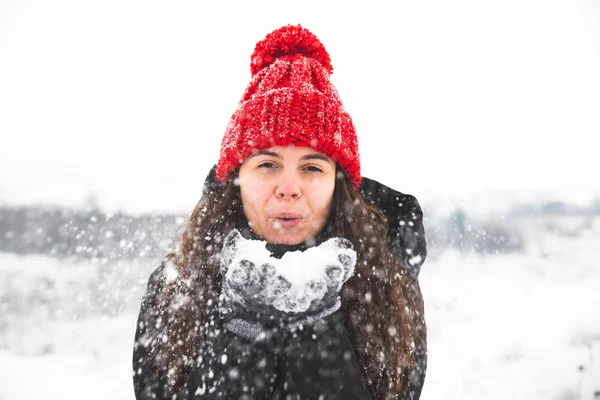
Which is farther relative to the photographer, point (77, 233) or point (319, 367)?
point (77, 233)

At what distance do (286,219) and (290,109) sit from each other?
45 cm

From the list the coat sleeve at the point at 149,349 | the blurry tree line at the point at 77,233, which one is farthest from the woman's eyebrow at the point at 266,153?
the blurry tree line at the point at 77,233

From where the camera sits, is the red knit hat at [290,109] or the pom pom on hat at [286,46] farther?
the pom pom on hat at [286,46]

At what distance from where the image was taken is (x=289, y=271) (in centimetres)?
123

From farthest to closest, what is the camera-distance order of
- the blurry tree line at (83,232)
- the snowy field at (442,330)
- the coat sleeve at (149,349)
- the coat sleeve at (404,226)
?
1. the blurry tree line at (83,232)
2. the snowy field at (442,330)
3. the coat sleeve at (404,226)
4. the coat sleeve at (149,349)

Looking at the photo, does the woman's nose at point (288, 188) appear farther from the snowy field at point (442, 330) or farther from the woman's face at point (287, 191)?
the snowy field at point (442, 330)

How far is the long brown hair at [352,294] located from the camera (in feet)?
4.86

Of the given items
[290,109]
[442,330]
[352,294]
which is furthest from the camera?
[442,330]

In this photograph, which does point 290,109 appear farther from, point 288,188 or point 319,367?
point 319,367

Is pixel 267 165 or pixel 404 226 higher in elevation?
pixel 267 165

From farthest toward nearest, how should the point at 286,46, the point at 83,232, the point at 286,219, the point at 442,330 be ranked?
the point at 442,330 < the point at 83,232 < the point at 286,46 < the point at 286,219

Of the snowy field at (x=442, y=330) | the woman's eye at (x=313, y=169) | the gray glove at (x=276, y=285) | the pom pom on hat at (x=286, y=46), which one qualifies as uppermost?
the pom pom on hat at (x=286, y=46)

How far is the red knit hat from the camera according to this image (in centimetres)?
139

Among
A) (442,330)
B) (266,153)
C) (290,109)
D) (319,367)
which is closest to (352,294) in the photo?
(319,367)
